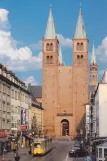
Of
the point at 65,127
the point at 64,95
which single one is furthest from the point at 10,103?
the point at 65,127

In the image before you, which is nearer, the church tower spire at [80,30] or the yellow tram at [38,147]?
the yellow tram at [38,147]

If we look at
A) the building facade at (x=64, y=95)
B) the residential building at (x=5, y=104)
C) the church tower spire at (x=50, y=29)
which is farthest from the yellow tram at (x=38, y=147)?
the church tower spire at (x=50, y=29)

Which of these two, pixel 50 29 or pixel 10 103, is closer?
pixel 10 103

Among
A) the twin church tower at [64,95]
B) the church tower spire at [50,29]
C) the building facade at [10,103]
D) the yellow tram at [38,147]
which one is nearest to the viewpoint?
the yellow tram at [38,147]

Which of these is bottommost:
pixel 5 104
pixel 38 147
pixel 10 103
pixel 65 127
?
pixel 38 147

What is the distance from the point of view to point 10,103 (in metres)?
91.3

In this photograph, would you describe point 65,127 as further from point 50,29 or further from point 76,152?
point 76,152

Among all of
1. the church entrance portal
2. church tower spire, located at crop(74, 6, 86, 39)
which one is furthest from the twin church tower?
church tower spire, located at crop(74, 6, 86, 39)

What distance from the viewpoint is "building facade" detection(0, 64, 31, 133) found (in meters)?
83.6

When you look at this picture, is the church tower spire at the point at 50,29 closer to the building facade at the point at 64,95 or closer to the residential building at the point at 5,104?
the building facade at the point at 64,95

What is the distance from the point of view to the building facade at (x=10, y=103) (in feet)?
274

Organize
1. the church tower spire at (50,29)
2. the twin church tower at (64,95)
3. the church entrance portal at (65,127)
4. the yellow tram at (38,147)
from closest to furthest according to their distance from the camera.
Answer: the yellow tram at (38,147) < the twin church tower at (64,95) < the church entrance portal at (65,127) < the church tower spire at (50,29)

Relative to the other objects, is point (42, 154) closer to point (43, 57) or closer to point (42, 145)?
point (42, 145)

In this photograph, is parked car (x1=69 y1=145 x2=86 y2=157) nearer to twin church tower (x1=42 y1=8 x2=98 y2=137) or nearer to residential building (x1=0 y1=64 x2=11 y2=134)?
residential building (x1=0 y1=64 x2=11 y2=134)
